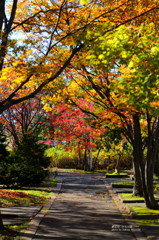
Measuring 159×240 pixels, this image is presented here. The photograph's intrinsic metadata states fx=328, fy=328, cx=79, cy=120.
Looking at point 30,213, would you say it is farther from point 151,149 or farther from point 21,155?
point 21,155

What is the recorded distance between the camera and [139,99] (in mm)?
9289

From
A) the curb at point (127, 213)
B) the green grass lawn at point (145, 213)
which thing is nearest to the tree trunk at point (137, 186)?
the curb at point (127, 213)

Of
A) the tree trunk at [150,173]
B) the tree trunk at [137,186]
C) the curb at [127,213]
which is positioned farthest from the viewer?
the tree trunk at [137,186]

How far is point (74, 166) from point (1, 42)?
28406mm

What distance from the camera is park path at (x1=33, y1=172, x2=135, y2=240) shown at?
809 centimetres

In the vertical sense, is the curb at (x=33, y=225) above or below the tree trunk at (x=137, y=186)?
below

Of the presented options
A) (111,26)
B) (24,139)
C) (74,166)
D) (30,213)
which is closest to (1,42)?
(111,26)

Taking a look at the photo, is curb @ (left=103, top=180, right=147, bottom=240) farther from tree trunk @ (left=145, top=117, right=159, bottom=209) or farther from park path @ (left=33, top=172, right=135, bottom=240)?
tree trunk @ (left=145, top=117, right=159, bottom=209)

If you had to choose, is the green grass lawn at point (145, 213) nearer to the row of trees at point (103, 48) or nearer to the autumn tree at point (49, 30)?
the row of trees at point (103, 48)

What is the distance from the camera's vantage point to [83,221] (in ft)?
32.1

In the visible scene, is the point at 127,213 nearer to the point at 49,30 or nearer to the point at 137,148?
the point at 137,148

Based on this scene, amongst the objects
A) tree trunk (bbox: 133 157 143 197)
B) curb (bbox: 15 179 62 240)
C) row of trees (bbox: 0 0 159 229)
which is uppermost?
row of trees (bbox: 0 0 159 229)

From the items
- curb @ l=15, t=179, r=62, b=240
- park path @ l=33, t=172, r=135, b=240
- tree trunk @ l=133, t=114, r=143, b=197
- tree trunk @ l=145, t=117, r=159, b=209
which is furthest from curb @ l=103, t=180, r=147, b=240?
curb @ l=15, t=179, r=62, b=240

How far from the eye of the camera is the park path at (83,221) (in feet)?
26.5
